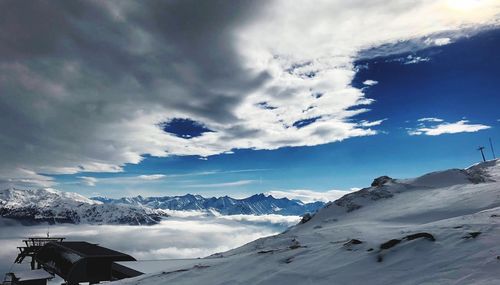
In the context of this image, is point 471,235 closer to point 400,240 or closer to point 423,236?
point 423,236

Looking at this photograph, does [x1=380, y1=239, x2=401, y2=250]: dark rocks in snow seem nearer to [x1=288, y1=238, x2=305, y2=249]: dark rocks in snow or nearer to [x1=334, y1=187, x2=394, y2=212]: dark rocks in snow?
[x1=288, y1=238, x2=305, y2=249]: dark rocks in snow

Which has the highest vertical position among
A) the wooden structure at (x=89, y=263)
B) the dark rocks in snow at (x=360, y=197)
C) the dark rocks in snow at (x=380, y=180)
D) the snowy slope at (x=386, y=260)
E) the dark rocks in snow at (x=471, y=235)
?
the dark rocks in snow at (x=380, y=180)

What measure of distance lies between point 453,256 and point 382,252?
152 cm

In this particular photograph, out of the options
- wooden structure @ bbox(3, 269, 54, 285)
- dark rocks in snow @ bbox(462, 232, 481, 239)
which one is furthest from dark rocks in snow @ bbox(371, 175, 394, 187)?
wooden structure @ bbox(3, 269, 54, 285)

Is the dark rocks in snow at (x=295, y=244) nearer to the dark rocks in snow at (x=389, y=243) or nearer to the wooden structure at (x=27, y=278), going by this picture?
the dark rocks in snow at (x=389, y=243)

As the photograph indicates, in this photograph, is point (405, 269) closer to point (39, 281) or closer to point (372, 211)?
point (372, 211)

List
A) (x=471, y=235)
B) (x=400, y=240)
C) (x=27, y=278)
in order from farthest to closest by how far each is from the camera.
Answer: (x=27, y=278)
(x=400, y=240)
(x=471, y=235)

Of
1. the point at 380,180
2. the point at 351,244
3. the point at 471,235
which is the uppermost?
the point at 380,180

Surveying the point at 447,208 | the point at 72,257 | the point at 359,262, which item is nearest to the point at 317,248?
the point at 359,262

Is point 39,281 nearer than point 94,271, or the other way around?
point 94,271

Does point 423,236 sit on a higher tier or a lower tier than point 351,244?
higher

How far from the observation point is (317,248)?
1009 centimetres

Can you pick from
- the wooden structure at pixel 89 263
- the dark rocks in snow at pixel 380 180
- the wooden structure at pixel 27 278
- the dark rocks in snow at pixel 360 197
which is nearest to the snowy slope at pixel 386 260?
the dark rocks in snow at pixel 360 197

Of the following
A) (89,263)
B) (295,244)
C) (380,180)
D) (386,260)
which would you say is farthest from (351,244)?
(89,263)
